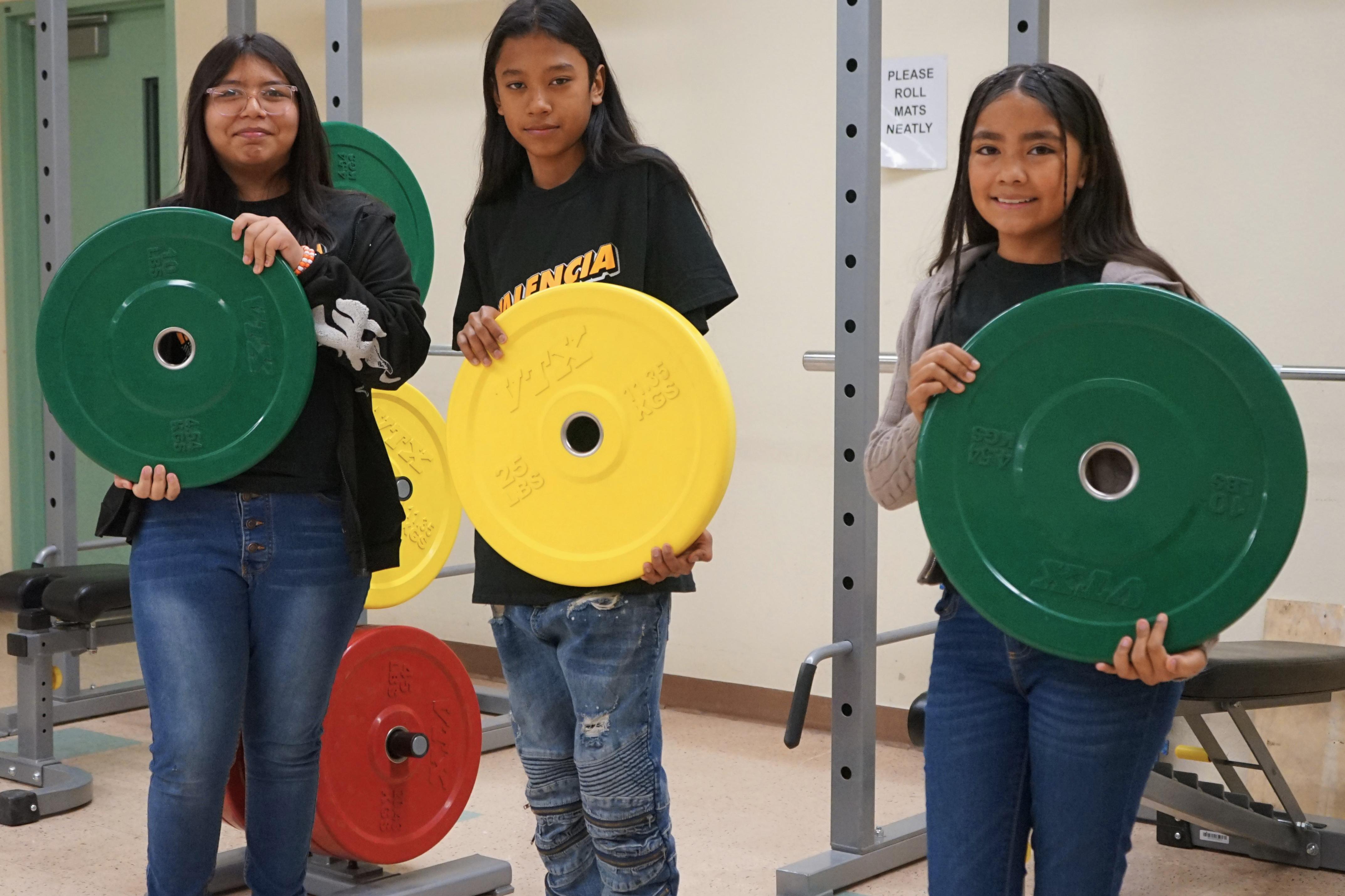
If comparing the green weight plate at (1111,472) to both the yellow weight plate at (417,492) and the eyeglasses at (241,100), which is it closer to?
the eyeglasses at (241,100)

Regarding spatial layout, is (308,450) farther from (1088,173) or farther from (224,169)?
(1088,173)

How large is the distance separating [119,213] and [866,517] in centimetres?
391

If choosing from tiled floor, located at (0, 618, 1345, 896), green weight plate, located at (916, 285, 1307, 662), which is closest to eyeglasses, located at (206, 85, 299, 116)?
green weight plate, located at (916, 285, 1307, 662)

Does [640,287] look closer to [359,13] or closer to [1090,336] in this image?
[1090,336]

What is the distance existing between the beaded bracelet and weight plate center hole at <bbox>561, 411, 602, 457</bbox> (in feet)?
1.39

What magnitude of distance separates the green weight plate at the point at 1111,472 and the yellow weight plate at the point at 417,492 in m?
1.76

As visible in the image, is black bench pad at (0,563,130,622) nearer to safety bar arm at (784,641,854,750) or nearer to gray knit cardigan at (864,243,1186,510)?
safety bar arm at (784,641,854,750)

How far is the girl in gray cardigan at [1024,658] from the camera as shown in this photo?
→ 1.37 metres

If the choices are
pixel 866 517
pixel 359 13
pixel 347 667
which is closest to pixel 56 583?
pixel 347 667

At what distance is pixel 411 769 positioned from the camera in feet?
8.28

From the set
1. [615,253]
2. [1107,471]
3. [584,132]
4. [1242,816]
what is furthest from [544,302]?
[1242,816]

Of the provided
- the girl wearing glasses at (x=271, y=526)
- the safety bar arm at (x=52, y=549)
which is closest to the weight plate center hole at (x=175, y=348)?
the girl wearing glasses at (x=271, y=526)

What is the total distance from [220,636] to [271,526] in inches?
6.4

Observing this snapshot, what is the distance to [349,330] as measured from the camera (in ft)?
5.95
